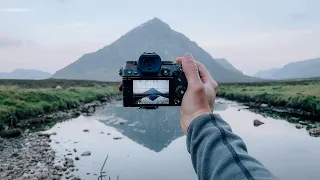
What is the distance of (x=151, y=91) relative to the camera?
2303 millimetres

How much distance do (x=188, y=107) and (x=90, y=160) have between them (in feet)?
41.2

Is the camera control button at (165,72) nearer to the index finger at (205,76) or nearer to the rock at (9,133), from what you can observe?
the index finger at (205,76)

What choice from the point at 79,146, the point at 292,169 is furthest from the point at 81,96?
the point at 292,169

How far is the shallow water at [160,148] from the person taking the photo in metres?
12.1

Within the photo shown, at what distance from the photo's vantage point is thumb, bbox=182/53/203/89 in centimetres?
161

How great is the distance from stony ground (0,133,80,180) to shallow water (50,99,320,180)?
1.57 feet

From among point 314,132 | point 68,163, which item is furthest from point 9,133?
point 314,132

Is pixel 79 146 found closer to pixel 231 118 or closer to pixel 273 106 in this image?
pixel 231 118

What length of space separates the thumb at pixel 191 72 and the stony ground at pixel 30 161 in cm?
1032

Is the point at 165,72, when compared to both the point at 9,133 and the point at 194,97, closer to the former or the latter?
the point at 194,97

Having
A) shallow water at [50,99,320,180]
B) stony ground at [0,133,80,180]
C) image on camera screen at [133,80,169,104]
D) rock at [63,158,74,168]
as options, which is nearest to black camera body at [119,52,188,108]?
image on camera screen at [133,80,169,104]

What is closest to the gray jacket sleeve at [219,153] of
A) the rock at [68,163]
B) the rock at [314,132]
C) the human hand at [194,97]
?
the human hand at [194,97]

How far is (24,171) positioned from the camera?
1207cm

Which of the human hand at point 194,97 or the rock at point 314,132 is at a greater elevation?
the human hand at point 194,97
